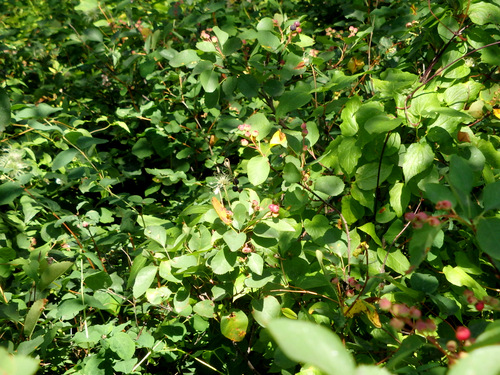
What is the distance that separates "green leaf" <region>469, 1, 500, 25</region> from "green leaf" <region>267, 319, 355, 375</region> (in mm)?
1228

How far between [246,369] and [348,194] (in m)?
0.65

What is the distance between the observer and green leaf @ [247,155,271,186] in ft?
3.95

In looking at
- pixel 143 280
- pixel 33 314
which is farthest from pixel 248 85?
pixel 33 314

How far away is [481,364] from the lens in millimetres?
365

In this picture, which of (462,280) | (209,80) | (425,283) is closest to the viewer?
(425,283)

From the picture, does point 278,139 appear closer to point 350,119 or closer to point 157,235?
point 350,119

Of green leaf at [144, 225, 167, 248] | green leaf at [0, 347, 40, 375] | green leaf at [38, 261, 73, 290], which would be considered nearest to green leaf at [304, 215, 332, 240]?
green leaf at [144, 225, 167, 248]

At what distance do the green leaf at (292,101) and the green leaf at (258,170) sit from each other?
0.19 meters

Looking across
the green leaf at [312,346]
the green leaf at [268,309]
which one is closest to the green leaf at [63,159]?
the green leaf at [268,309]

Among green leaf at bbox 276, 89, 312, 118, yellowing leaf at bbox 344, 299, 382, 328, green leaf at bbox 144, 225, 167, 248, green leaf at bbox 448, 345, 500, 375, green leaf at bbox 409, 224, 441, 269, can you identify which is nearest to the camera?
green leaf at bbox 448, 345, 500, 375

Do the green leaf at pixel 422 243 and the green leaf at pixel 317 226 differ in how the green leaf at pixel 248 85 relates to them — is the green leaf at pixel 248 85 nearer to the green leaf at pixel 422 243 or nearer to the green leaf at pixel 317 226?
the green leaf at pixel 317 226

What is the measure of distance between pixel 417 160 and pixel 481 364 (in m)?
0.83

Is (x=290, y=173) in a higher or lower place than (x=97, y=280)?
higher

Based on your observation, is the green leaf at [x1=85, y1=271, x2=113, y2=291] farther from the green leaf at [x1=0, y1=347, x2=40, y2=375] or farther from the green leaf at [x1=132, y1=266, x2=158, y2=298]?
the green leaf at [x1=0, y1=347, x2=40, y2=375]
